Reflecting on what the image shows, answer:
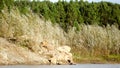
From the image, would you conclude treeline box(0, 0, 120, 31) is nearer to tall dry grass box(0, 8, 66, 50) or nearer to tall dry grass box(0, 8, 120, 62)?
tall dry grass box(0, 8, 120, 62)

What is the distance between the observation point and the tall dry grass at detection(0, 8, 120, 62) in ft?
174

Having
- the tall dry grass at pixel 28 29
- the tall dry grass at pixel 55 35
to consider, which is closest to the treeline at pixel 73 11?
the tall dry grass at pixel 55 35

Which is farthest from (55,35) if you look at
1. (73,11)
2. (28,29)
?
(73,11)

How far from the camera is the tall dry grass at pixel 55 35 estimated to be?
53.0 metres

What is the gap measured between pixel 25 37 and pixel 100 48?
55.8ft

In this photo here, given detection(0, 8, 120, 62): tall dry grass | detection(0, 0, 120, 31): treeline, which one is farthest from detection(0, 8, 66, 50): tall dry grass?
detection(0, 0, 120, 31): treeline

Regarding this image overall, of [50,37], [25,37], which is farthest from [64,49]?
[50,37]

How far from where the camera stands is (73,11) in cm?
6994

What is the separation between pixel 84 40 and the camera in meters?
67.4

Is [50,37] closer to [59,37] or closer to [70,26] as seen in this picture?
[59,37]

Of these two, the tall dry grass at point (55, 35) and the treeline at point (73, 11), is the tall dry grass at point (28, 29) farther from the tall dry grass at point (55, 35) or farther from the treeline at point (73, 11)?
the treeline at point (73, 11)

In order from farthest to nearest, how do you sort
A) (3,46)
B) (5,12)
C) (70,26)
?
(70,26) < (5,12) < (3,46)

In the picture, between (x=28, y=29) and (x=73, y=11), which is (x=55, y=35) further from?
(x=73, y=11)

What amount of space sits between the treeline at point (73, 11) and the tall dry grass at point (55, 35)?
56.3 inches
